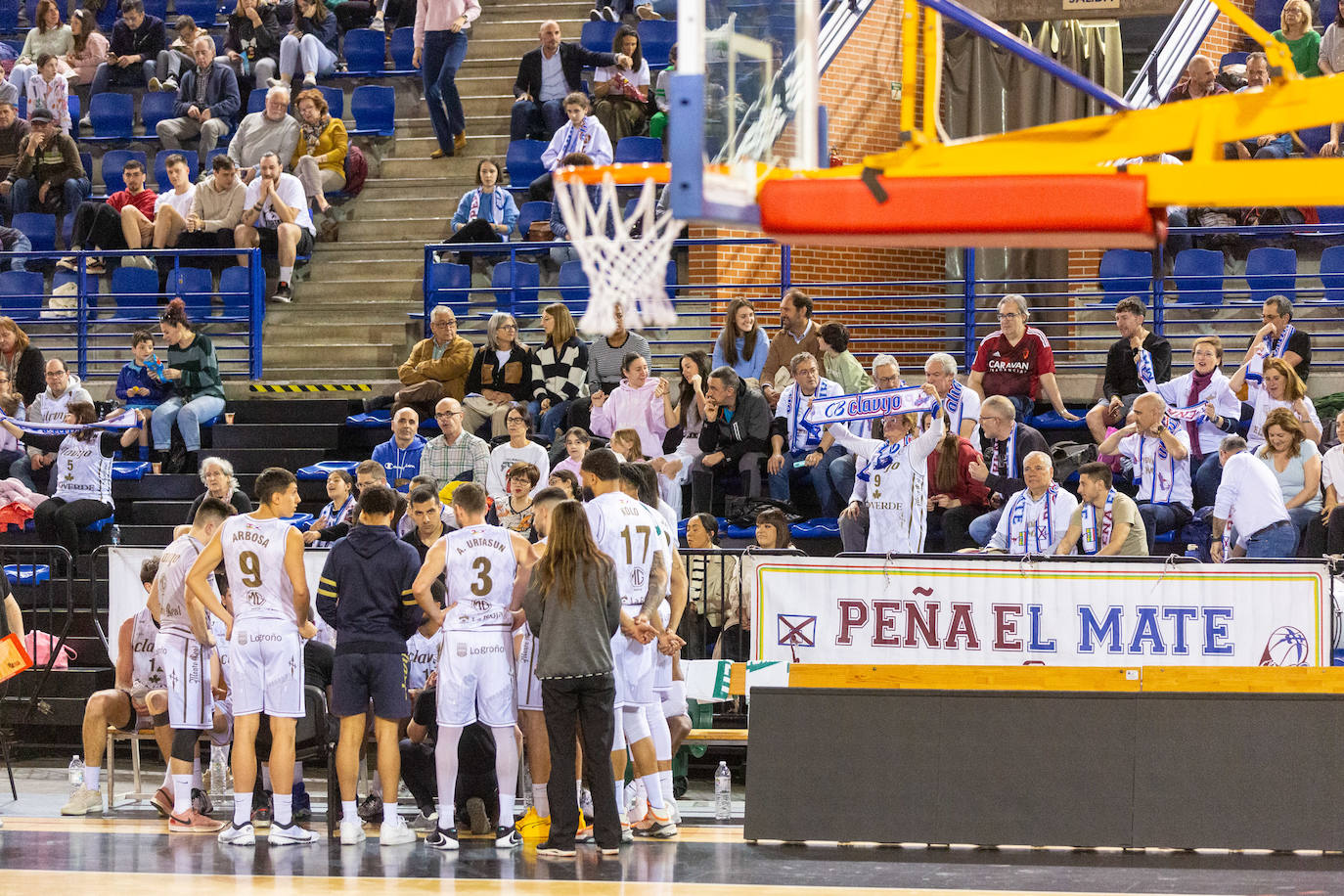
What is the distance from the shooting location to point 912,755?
10062mm

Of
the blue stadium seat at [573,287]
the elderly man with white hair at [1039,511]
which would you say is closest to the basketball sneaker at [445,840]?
the elderly man with white hair at [1039,511]

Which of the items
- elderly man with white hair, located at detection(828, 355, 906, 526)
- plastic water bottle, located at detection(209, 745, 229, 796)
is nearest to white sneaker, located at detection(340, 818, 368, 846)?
plastic water bottle, located at detection(209, 745, 229, 796)

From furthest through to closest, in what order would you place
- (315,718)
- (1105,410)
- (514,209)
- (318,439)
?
(514,209), (318,439), (1105,410), (315,718)

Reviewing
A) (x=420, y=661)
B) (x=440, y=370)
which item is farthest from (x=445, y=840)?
(x=440, y=370)

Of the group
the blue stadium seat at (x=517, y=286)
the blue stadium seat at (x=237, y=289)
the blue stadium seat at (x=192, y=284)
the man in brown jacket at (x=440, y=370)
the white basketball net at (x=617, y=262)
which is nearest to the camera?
the white basketball net at (x=617, y=262)

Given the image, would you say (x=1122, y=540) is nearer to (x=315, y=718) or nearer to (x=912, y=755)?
(x=912, y=755)

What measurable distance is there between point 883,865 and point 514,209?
952 centimetres

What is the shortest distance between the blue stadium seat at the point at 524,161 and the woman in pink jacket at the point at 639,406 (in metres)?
4.86

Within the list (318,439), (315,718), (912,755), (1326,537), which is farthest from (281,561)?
(1326,537)

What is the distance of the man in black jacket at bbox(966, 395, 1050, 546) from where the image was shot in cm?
1304

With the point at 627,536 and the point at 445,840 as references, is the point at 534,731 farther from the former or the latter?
the point at 627,536

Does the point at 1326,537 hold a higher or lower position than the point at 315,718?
higher

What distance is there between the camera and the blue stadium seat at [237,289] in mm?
17605

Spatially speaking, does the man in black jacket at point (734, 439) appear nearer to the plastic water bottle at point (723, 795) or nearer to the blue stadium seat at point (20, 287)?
the plastic water bottle at point (723, 795)
